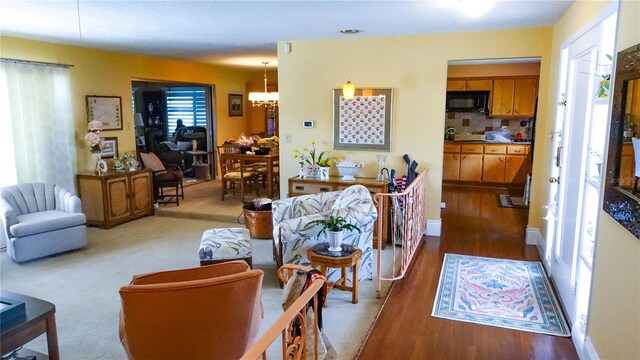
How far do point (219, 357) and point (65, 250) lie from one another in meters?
3.40

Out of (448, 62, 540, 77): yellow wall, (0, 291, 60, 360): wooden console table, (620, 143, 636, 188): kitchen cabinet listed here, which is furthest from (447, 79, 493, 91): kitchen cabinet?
(0, 291, 60, 360): wooden console table

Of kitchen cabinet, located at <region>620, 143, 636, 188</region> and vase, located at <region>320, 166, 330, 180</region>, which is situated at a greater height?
kitchen cabinet, located at <region>620, 143, 636, 188</region>

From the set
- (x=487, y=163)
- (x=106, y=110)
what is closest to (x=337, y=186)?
(x=106, y=110)

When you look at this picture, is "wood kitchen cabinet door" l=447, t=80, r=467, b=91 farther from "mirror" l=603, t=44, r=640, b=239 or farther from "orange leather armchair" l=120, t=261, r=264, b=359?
"orange leather armchair" l=120, t=261, r=264, b=359

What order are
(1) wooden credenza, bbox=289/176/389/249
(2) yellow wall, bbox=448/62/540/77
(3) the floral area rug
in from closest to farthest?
(3) the floral area rug, (1) wooden credenza, bbox=289/176/389/249, (2) yellow wall, bbox=448/62/540/77

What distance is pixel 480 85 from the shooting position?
8117 mm

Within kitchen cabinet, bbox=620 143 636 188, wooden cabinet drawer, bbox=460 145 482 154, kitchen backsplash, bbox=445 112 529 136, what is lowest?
wooden cabinet drawer, bbox=460 145 482 154

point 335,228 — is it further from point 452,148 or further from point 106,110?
point 452,148

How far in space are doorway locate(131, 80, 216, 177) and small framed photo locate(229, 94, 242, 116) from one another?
0.81 m

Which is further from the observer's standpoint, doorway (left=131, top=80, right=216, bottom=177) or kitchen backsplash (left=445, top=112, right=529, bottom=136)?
doorway (left=131, top=80, right=216, bottom=177)

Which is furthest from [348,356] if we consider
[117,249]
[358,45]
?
[358,45]

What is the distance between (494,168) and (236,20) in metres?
5.80

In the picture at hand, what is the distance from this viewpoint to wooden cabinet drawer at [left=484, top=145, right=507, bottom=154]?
8.04 metres

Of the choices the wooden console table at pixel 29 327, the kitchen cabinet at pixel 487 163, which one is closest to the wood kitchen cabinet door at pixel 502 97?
the kitchen cabinet at pixel 487 163
